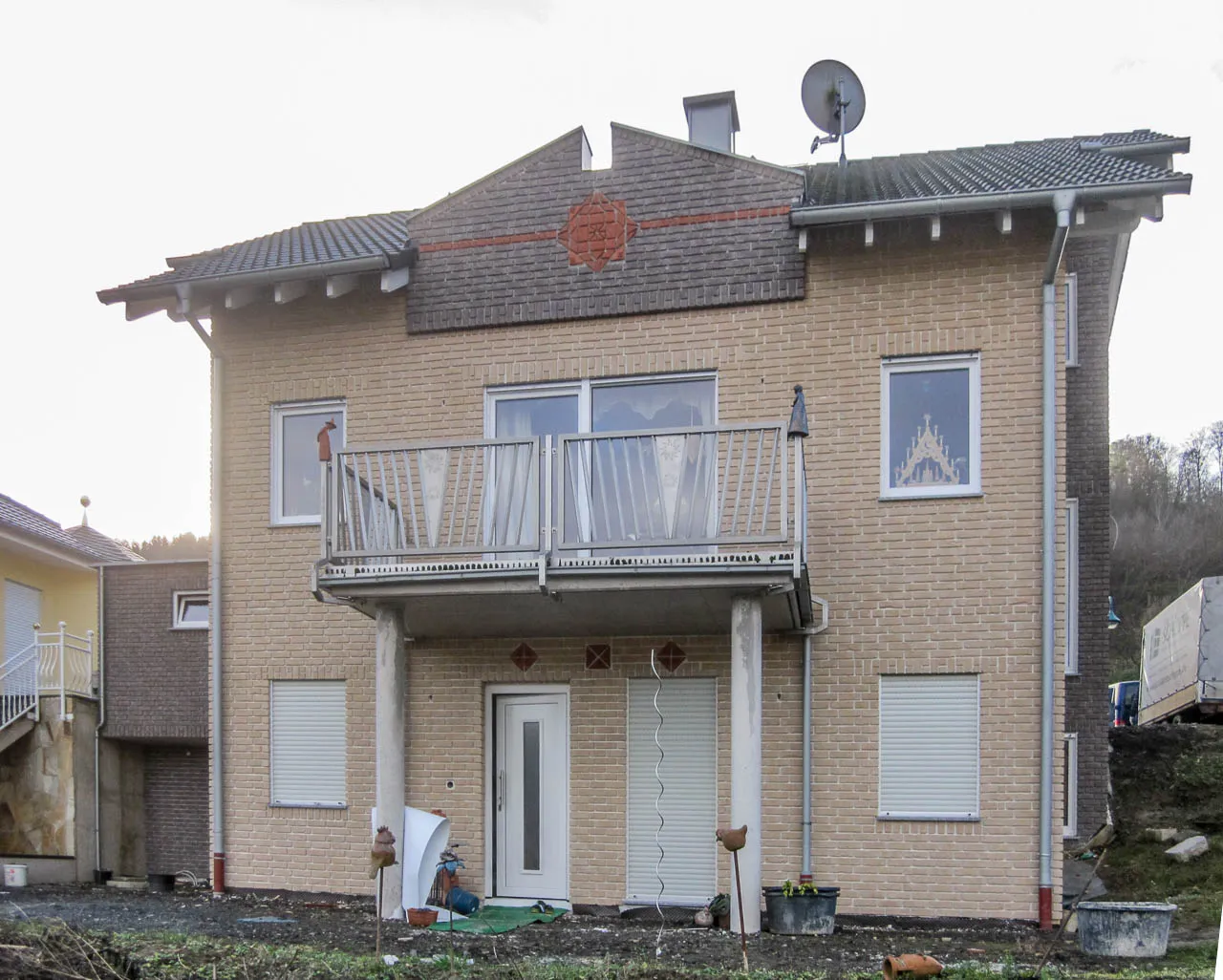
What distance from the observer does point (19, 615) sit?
906 inches

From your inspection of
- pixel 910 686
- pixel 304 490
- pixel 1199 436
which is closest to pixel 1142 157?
pixel 910 686

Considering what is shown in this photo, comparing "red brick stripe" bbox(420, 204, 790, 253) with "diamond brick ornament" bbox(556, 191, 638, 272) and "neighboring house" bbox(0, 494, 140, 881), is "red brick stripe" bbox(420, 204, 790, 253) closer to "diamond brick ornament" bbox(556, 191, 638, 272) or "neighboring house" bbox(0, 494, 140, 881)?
"diamond brick ornament" bbox(556, 191, 638, 272)

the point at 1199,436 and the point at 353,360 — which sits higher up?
the point at 1199,436

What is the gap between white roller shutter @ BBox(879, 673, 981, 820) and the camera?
11219 mm

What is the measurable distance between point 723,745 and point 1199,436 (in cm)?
5026

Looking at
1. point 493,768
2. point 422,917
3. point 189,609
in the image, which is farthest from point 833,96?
point 189,609

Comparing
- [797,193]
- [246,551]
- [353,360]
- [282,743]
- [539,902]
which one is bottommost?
[539,902]

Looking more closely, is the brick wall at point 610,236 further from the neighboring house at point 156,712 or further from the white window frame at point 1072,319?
the neighboring house at point 156,712

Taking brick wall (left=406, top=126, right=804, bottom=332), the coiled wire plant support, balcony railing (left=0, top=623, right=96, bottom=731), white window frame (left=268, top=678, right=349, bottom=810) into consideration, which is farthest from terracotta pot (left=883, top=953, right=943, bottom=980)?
balcony railing (left=0, top=623, right=96, bottom=731)

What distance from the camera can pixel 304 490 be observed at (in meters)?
13.3

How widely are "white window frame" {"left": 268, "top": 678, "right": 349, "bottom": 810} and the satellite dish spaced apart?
8.10 m

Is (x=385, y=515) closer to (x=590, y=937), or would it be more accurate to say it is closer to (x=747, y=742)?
(x=747, y=742)

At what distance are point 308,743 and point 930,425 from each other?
6949 millimetres

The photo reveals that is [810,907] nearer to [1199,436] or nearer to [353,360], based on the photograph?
[353,360]
